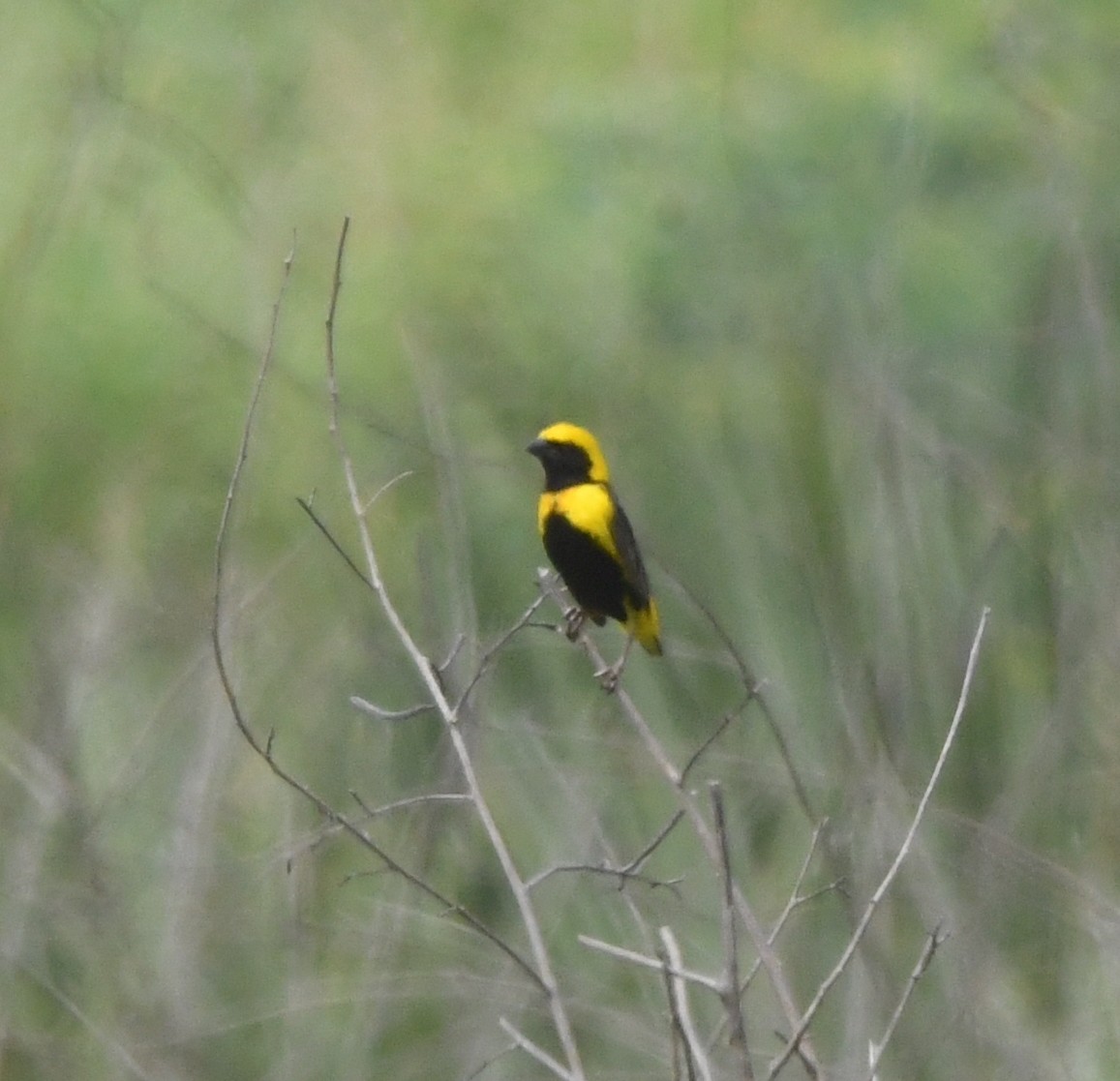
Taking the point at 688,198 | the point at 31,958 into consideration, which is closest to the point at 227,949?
the point at 31,958

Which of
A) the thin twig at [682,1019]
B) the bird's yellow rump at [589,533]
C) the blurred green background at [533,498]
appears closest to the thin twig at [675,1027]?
the thin twig at [682,1019]

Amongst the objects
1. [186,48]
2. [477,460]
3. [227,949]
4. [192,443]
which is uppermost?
[186,48]

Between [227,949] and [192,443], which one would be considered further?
[192,443]

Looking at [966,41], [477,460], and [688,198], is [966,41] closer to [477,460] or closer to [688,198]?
[688,198]

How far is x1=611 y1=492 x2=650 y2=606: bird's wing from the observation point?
11.6 feet

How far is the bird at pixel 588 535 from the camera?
3.55 metres

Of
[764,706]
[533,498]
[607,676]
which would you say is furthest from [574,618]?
[533,498]

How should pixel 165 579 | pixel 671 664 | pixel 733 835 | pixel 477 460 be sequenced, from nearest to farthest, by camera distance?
pixel 477 460
pixel 733 835
pixel 671 664
pixel 165 579

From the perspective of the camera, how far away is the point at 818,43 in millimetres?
8305

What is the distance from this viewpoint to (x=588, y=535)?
3570mm

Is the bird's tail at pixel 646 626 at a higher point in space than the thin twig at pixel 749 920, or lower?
lower

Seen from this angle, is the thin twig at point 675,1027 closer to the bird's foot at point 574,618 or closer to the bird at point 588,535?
the bird's foot at point 574,618

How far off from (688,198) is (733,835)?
4928 mm

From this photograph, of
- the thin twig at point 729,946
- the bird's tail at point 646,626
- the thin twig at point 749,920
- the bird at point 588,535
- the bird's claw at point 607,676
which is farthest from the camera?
the bird's tail at point 646,626
